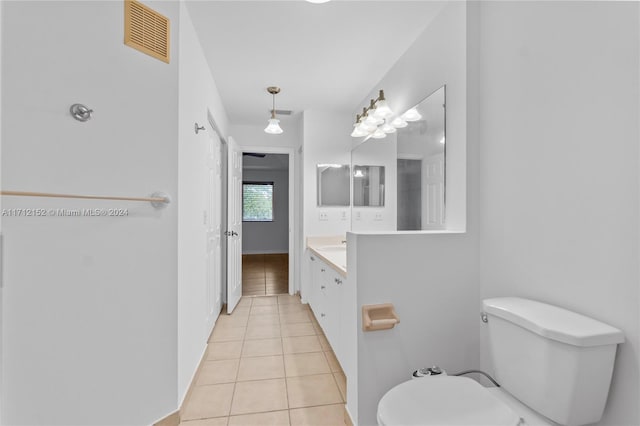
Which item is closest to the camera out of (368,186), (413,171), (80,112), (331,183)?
(80,112)

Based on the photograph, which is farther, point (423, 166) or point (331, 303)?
point (331, 303)

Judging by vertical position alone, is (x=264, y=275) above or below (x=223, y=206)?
below

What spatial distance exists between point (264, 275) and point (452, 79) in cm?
A: 454

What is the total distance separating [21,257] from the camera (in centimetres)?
121

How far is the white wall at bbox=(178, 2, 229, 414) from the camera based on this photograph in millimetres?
1702

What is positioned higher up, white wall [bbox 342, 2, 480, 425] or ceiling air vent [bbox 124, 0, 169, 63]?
ceiling air vent [bbox 124, 0, 169, 63]

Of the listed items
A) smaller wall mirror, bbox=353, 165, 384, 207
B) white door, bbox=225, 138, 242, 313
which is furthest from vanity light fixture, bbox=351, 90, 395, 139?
white door, bbox=225, 138, 242, 313

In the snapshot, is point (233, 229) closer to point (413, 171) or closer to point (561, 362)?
point (413, 171)

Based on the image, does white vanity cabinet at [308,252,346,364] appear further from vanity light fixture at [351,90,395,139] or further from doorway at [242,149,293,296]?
doorway at [242,149,293,296]

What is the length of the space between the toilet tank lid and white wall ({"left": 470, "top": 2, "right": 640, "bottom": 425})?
0.06 m

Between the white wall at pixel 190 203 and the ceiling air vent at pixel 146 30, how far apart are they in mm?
129

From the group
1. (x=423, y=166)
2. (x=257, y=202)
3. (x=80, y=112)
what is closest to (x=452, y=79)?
(x=423, y=166)

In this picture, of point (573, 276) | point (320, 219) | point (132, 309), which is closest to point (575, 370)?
point (573, 276)

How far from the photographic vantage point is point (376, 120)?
247 centimetres
